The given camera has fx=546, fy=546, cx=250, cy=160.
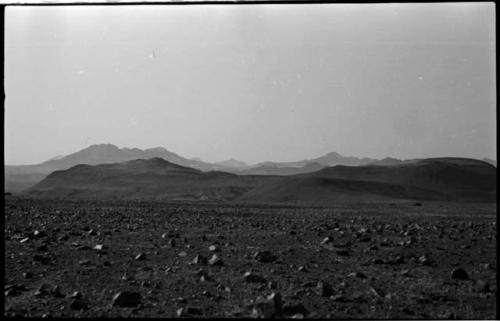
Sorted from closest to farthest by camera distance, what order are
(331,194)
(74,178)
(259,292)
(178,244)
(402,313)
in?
(402,313) < (259,292) < (178,244) < (331,194) < (74,178)

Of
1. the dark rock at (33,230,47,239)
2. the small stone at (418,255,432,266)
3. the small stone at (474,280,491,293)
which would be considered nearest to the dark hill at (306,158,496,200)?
the dark rock at (33,230,47,239)

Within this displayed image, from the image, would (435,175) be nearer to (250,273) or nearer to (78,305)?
(250,273)

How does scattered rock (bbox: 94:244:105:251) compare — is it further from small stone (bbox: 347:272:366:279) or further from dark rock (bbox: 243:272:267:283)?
small stone (bbox: 347:272:366:279)

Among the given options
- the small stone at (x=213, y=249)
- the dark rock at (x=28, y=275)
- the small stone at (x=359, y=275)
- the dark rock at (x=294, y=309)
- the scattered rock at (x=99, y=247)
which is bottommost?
the dark rock at (x=294, y=309)

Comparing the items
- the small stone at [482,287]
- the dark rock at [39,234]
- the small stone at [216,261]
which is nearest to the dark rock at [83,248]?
the dark rock at [39,234]

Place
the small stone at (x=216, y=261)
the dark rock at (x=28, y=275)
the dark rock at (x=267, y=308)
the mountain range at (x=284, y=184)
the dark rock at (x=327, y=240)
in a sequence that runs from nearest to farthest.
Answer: the dark rock at (x=267, y=308)
the dark rock at (x=28, y=275)
the small stone at (x=216, y=261)
the dark rock at (x=327, y=240)
the mountain range at (x=284, y=184)

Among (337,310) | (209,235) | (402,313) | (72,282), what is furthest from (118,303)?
(209,235)

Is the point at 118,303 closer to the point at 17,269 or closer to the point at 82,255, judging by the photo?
the point at 17,269

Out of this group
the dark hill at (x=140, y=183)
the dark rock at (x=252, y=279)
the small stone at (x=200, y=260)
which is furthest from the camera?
the dark hill at (x=140, y=183)

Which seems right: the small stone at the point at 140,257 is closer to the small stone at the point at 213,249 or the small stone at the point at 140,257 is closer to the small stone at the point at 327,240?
the small stone at the point at 213,249
